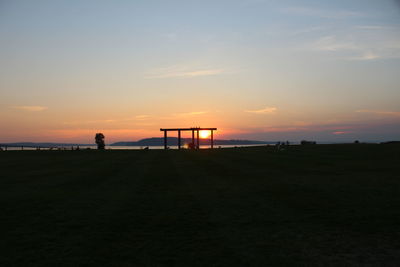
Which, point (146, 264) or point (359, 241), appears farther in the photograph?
point (359, 241)

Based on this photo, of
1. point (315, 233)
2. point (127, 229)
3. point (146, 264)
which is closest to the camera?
point (146, 264)

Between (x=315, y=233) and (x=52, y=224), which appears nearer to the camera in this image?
(x=315, y=233)

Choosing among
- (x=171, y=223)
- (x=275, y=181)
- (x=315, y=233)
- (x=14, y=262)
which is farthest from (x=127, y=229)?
(x=275, y=181)

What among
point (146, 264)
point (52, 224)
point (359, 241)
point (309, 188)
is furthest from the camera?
point (309, 188)

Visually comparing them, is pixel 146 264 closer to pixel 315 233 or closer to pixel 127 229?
pixel 127 229

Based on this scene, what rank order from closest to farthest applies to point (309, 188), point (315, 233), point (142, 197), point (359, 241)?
point (359, 241)
point (315, 233)
point (142, 197)
point (309, 188)

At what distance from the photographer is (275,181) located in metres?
15.3

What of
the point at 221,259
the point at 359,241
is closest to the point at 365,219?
the point at 359,241

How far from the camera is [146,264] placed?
18.9 feet

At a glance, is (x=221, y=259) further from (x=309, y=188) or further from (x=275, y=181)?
(x=275, y=181)

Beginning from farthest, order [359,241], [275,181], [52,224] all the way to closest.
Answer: [275,181] → [52,224] → [359,241]

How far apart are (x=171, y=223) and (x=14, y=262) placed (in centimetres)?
340

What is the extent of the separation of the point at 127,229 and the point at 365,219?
5.43 metres

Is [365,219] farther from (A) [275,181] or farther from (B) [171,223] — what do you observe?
(A) [275,181]
